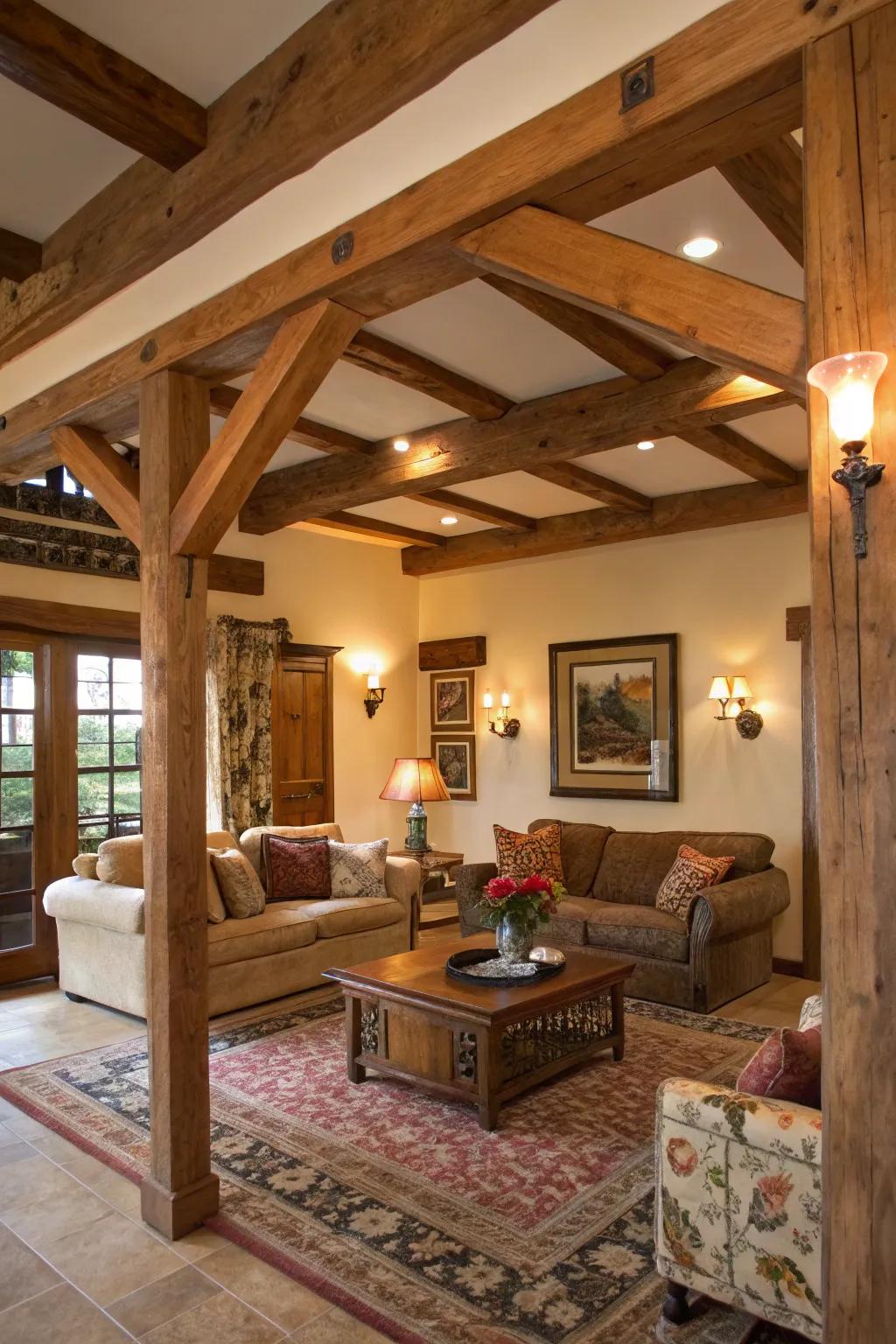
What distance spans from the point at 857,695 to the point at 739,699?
4.88 metres

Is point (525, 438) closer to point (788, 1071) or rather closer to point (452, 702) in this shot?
point (788, 1071)

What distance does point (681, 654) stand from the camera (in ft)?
21.8

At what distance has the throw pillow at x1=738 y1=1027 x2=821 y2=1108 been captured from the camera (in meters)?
2.29

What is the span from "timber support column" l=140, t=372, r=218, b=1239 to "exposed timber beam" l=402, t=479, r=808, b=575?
3.97 metres

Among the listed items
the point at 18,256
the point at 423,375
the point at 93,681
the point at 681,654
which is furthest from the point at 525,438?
the point at 93,681

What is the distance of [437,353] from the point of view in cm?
416

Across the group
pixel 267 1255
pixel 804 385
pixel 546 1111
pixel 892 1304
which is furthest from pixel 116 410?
pixel 892 1304

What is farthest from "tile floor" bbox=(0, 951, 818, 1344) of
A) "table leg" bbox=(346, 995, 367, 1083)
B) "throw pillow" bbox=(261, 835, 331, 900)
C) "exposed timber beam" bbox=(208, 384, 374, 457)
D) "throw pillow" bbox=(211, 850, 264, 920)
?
"exposed timber beam" bbox=(208, 384, 374, 457)

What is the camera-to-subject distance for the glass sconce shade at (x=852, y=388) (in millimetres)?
1501

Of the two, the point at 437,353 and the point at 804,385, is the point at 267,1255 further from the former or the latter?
the point at 437,353

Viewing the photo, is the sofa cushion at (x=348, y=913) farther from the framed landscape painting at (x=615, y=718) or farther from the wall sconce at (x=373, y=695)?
the wall sconce at (x=373, y=695)

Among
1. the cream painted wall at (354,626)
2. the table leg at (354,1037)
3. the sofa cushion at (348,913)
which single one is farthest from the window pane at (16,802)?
the table leg at (354,1037)

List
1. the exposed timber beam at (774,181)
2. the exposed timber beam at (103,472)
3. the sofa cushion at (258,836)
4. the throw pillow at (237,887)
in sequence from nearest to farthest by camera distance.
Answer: the exposed timber beam at (774,181) < the exposed timber beam at (103,472) < the throw pillow at (237,887) < the sofa cushion at (258,836)

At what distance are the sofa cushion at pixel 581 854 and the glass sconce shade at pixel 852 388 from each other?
5016mm
